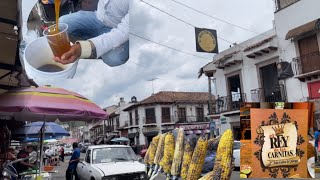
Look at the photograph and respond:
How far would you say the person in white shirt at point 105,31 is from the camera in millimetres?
7762

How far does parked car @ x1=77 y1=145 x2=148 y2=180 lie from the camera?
33.1ft

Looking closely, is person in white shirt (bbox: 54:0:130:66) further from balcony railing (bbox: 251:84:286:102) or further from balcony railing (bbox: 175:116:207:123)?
balcony railing (bbox: 175:116:207:123)

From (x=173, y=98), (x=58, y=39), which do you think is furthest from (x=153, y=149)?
(x=173, y=98)

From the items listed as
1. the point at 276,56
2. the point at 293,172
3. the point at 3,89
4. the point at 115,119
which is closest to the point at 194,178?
the point at 293,172

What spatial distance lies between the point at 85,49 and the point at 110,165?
422 centimetres

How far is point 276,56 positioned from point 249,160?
16.4 meters

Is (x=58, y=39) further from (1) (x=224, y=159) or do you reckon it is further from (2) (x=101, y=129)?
(2) (x=101, y=129)

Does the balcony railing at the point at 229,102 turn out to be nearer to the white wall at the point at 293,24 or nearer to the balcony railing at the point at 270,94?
the balcony railing at the point at 270,94

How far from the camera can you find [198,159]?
5391mm

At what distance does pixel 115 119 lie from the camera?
7069cm

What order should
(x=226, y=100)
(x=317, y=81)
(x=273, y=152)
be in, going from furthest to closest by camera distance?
(x=226, y=100) < (x=317, y=81) < (x=273, y=152)

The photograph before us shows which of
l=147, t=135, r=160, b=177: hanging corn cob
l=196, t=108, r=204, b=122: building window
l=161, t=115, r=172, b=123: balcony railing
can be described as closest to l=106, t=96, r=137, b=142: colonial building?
l=161, t=115, r=172, b=123: balcony railing

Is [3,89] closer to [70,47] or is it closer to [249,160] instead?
[70,47]

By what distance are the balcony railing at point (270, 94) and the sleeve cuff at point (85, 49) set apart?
51.7 ft
